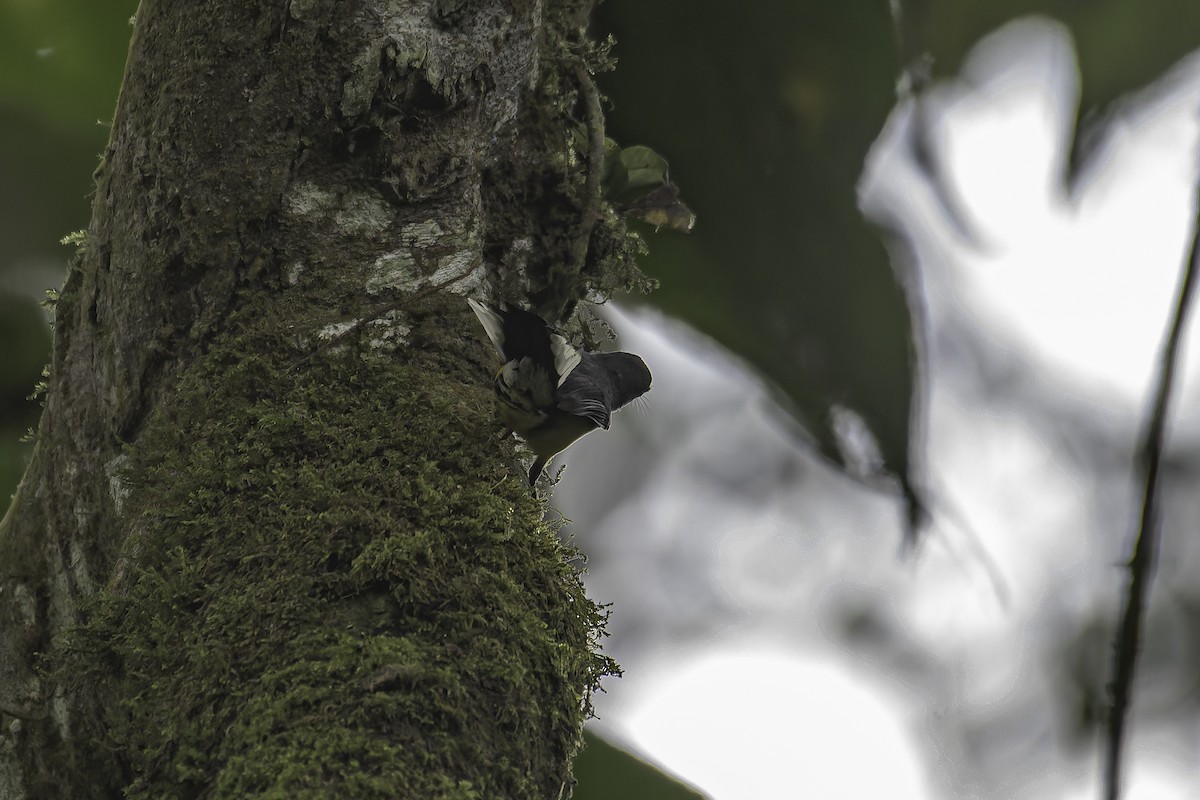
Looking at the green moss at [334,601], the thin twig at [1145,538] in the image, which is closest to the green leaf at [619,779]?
the green moss at [334,601]

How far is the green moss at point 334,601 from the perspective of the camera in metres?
1.25

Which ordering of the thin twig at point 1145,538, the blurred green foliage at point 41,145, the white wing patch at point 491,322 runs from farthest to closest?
1. the blurred green foliage at point 41,145
2. the white wing patch at point 491,322
3. the thin twig at point 1145,538

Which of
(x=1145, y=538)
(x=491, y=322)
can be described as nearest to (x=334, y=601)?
(x=491, y=322)

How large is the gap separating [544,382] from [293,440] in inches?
20.8

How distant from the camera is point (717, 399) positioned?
557 centimetres

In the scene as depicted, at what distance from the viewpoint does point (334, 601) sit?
1417 mm

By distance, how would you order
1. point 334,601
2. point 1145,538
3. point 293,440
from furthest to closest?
point 293,440 → point 334,601 → point 1145,538

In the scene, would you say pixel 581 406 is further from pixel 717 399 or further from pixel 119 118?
pixel 717 399

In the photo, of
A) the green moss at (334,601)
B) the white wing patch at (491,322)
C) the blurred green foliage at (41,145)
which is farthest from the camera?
the blurred green foliage at (41,145)

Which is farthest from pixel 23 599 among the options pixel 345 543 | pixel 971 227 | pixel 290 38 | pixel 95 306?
pixel 971 227

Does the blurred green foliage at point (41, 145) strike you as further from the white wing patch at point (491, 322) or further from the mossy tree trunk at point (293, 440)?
the white wing patch at point (491, 322)

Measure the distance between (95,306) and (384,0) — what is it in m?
0.81

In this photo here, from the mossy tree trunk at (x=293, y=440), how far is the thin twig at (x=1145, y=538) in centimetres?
72

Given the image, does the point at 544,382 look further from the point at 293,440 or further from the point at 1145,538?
the point at 1145,538
